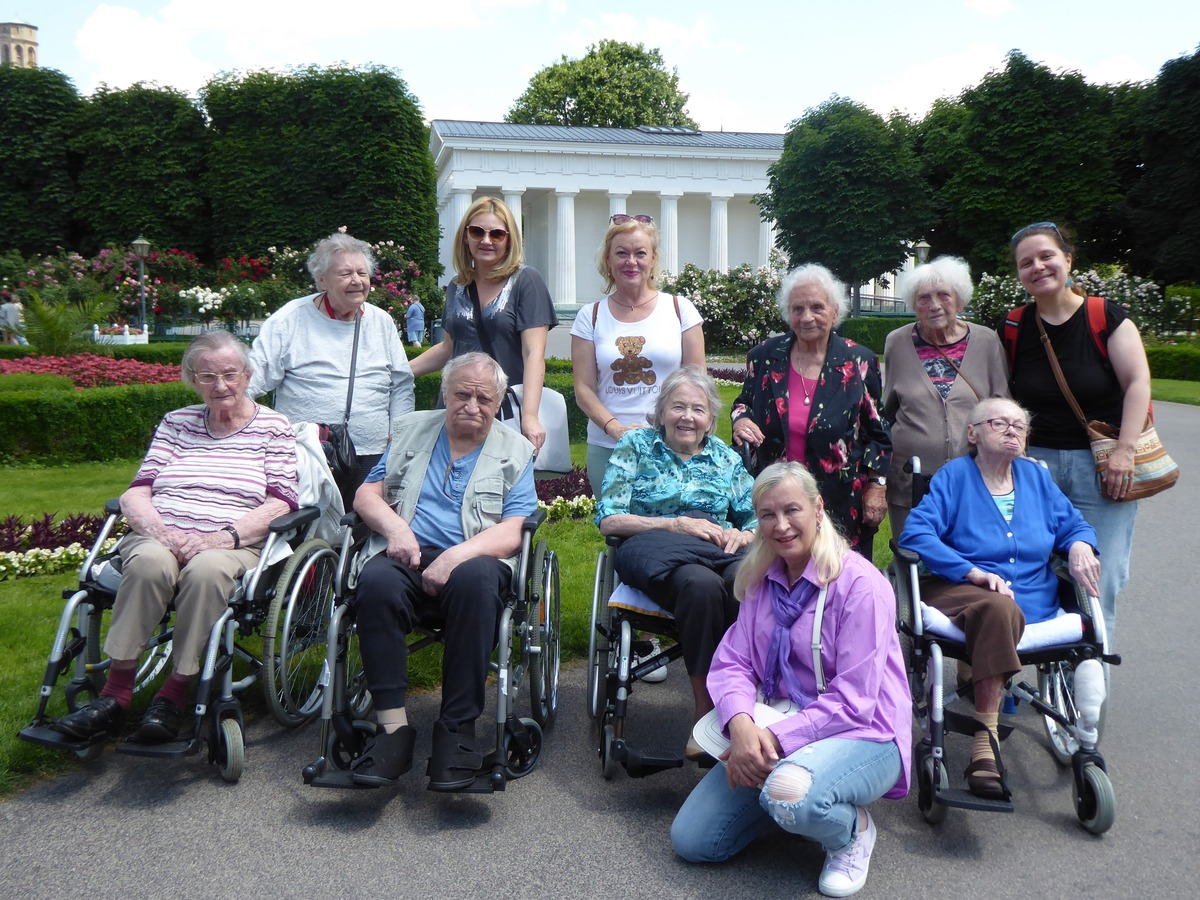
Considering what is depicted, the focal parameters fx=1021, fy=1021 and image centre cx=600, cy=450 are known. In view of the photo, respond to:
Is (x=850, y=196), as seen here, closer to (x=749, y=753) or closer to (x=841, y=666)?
(x=841, y=666)

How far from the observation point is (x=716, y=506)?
4.26 m

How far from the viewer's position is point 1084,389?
441 cm

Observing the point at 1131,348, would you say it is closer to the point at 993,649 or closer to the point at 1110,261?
the point at 993,649

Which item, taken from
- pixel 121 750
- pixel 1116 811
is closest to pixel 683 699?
pixel 1116 811

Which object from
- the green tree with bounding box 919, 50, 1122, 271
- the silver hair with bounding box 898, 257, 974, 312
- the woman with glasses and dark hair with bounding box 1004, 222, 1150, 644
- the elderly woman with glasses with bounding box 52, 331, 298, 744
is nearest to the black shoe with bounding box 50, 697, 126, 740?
the elderly woman with glasses with bounding box 52, 331, 298, 744

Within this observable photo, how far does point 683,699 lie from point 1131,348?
250 cm

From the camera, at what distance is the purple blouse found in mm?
3229

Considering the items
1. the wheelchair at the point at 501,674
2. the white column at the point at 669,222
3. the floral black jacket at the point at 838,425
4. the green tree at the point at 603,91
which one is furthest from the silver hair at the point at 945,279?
the green tree at the point at 603,91

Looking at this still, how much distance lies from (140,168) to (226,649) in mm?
38523

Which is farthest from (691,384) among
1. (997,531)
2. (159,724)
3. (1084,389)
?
(159,724)

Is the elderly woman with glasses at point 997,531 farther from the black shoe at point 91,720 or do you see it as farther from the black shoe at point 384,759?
the black shoe at point 91,720

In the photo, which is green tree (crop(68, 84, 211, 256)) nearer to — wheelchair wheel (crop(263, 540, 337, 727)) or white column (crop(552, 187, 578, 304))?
white column (crop(552, 187, 578, 304))

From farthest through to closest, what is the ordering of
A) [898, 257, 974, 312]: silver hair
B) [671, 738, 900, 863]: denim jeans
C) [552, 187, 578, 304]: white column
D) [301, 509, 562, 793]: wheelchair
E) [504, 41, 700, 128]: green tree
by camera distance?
[504, 41, 700, 128]: green tree, [552, 187, 578, 304]: white column, [898, 257, 974, 312]: silver hair, [301, 509, 562, 793]: wheelchair, [671, 738, 900, 863]: denim jeans

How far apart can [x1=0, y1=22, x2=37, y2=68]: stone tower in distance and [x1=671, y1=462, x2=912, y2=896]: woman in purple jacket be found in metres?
118
